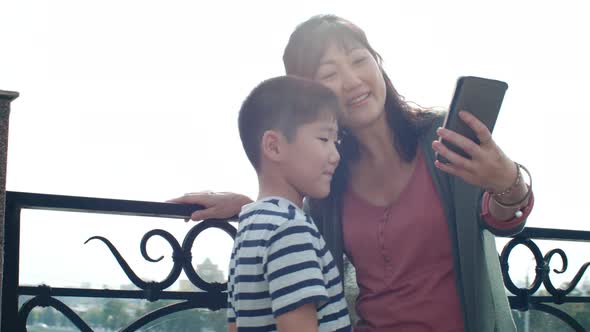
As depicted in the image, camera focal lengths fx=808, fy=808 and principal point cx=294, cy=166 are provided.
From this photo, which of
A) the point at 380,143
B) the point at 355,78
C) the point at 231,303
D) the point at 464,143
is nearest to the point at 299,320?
the point at 231,303

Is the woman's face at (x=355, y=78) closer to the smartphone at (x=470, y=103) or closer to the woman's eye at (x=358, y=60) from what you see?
the woman's eye at (x=358, y=60)

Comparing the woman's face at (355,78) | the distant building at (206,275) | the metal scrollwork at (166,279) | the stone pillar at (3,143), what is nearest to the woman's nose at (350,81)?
the woman's face at (355,78)

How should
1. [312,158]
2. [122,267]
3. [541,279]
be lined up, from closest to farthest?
1. [312,158]
2. [122,267]
3. [541,279]

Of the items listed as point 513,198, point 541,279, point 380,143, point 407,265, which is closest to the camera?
point 513,198

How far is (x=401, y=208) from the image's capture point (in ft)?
8.46

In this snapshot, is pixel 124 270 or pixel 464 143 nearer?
pixel 464 143

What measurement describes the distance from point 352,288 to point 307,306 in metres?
0.76

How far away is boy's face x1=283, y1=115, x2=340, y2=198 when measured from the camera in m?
2.11

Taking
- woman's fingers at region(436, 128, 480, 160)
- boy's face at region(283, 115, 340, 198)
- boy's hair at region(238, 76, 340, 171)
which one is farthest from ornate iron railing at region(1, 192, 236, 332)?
woman's fingers at region(436, 128, 480, 160)

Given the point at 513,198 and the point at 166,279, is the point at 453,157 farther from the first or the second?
the point at 166,279

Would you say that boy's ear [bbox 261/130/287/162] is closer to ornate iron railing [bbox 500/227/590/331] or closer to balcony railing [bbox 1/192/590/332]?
balcony railing [bbox 1/192/590/332]

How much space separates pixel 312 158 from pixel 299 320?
44 centimetres

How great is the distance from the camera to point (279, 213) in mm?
1996

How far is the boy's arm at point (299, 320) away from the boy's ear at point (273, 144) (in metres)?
0.42
